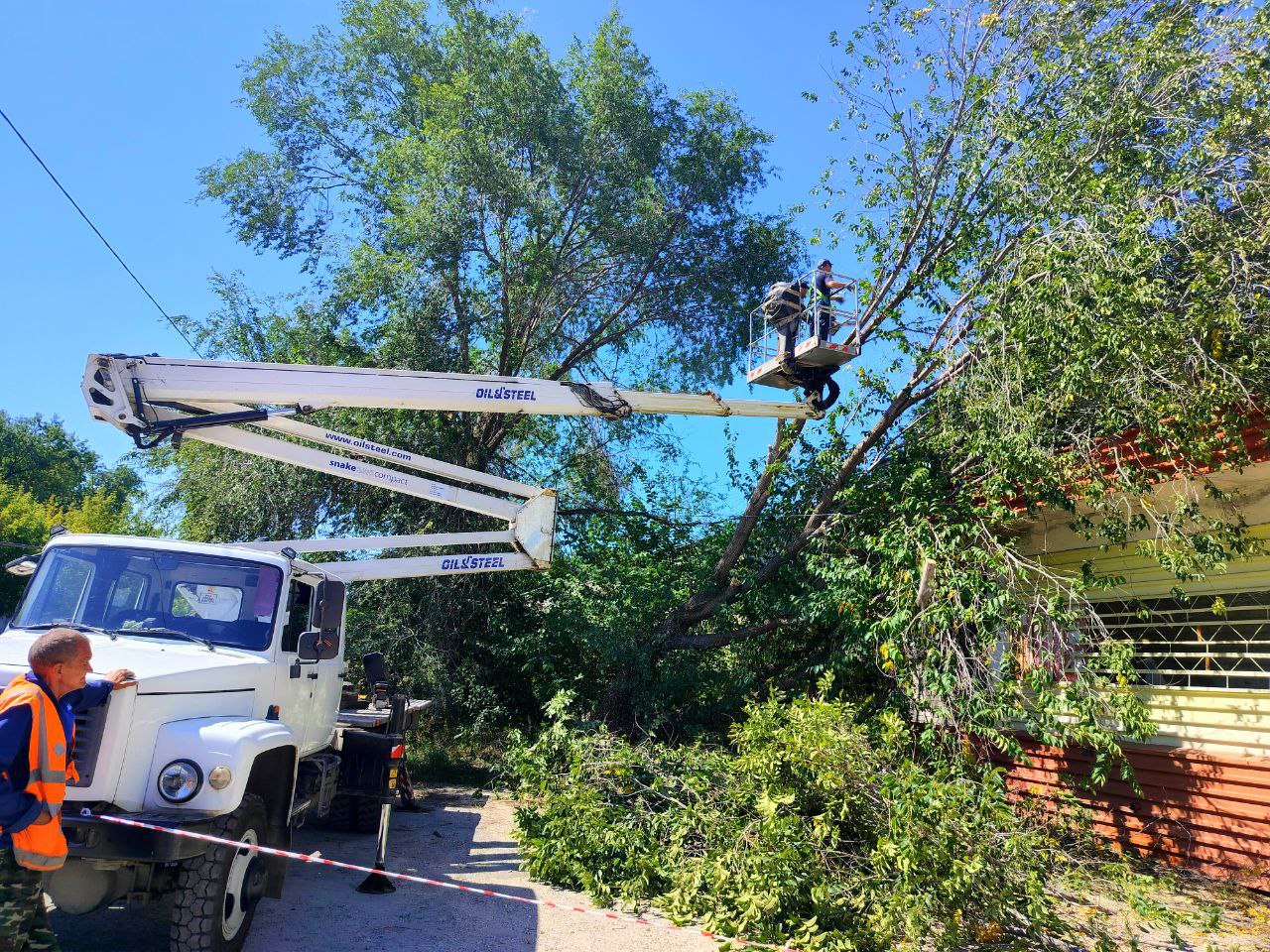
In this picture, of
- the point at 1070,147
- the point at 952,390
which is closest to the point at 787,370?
the point at 952,390

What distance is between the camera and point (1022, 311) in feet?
25.9

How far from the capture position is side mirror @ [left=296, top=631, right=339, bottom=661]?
5.99 m

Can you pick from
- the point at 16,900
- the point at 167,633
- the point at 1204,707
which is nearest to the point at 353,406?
the point at 167,633

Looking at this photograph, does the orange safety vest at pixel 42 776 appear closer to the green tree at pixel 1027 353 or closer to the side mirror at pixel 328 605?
the side mirror at pixel 328 605

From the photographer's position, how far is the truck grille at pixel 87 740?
179 inches

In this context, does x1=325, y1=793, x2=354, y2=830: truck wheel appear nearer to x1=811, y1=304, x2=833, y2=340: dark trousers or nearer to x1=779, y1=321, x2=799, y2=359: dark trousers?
x1=779, y1=321, x2=799, y2=359: dark trousers

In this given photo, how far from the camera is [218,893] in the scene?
4.77m

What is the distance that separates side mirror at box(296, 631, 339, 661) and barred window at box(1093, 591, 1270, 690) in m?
6.69

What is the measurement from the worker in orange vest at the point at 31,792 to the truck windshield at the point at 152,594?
196 cm

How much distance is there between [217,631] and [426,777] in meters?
7.26

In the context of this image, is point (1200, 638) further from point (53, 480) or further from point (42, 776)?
point (53, 480)

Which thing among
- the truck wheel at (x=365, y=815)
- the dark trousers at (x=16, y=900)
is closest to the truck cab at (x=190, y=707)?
the dark trousers at (x=16, y=900)

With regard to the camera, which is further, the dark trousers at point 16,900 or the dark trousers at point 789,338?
the dark trousers at point 789,338

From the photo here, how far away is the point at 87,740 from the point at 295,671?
1822 mm
